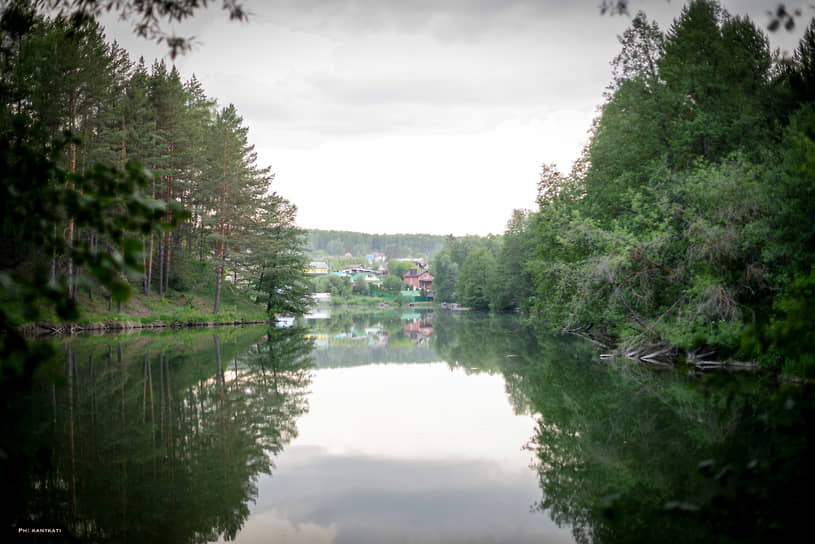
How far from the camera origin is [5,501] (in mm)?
5562

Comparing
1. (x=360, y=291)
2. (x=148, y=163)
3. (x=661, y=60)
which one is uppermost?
(x=661, y=60)

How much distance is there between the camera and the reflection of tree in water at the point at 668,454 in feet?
11.2

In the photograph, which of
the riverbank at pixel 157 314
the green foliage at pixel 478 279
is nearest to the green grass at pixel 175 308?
the riverbank at pixel 157 314

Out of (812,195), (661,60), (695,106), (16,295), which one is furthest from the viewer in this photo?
Result: (661,60)

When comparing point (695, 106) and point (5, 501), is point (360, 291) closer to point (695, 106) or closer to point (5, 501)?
point (695, 106)

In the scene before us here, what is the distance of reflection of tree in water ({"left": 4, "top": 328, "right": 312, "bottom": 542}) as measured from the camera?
5.25 metres

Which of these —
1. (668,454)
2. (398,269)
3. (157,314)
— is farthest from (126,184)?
(398,269)

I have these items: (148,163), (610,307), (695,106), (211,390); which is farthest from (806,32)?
(148,163)

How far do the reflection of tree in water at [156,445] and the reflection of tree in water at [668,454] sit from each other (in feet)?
11.5

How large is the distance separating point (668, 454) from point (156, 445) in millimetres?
6736

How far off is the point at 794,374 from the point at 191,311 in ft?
103

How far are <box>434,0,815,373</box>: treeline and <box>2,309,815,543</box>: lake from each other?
2.57 meters

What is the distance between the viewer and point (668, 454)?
7090 millimetres

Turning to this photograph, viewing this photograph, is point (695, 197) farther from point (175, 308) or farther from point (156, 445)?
point (175, 308)
